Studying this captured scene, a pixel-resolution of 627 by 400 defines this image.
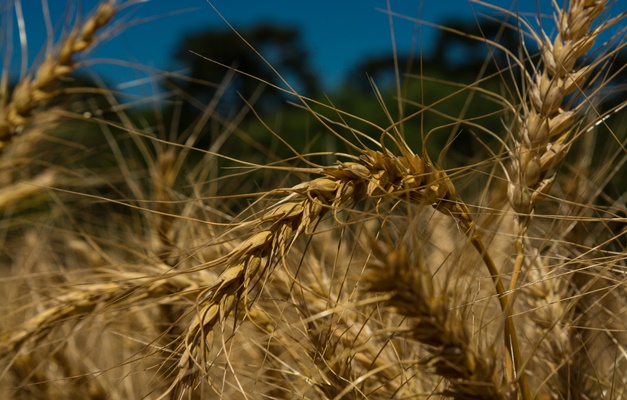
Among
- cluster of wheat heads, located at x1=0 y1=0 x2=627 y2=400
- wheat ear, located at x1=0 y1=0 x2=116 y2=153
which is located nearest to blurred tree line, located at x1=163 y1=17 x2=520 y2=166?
cluster of wheat heads, located at x1=0 y1=0 x2=627 y2=400

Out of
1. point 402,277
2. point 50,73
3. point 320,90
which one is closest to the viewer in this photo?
point 402,277

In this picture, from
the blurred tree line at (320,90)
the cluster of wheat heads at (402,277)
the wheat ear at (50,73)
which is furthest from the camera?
the blurred tree line at (320,90)

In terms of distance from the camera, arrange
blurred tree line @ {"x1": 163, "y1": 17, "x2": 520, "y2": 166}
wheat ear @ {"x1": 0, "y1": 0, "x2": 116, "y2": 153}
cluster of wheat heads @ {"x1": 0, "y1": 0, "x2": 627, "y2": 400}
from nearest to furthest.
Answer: cluster of wheat heads @ {"x1": 0, "y1": 0, "x2": 627, "y2": 400}
wheat ear @ {"x1": 0, "y1": 0, "x2": 116, "y2": 153}
blurred tree line @ {"x1": 163, "y1": 17, "x2": 520, "y2": 166}

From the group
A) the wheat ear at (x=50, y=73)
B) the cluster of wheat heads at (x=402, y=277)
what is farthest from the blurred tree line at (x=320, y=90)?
the wheat ear at (x=50, y=73)

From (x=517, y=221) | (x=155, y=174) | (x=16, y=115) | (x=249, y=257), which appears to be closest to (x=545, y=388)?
(x=517, y=221)

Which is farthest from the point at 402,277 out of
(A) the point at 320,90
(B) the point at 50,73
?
(A) the point at 320,90

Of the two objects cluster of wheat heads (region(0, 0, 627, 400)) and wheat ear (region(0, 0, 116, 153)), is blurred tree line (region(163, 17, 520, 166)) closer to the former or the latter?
cluster of wheat heads (region(0, 0, 627, 400))

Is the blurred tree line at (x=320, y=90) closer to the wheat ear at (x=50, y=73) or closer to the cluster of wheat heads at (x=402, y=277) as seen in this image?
the cluster of wheat heads at (x=402, y=277)

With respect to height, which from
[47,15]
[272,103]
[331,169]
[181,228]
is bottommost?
[272,103]

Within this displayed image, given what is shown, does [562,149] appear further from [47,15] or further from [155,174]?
[47,15]

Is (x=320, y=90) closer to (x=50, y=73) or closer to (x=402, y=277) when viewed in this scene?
(x=50, y=73)

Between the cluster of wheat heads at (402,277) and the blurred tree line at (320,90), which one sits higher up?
the cluster of wheat heads at (402,277)

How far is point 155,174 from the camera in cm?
141

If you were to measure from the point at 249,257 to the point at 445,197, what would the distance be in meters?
0.20
